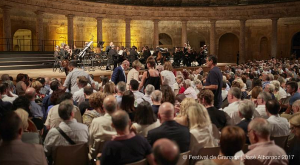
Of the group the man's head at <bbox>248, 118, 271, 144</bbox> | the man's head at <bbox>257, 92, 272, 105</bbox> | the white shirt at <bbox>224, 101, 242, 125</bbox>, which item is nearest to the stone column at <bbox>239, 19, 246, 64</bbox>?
the man's head at <bbox>257, 92, 272, 105</bbox>

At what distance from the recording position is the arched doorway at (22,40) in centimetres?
2929

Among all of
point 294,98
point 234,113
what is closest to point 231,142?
point 234,113

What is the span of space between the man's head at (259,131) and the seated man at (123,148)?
1.28 metres

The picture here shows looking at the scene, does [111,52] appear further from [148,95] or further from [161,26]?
[161,26]

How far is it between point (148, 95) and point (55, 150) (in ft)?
11.5

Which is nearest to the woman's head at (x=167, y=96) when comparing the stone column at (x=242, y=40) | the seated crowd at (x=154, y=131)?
the seated crowd at (x=154, y=131)

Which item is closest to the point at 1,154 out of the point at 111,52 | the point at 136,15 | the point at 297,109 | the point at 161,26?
the point at 297,109

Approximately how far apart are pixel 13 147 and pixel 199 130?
2589 mm

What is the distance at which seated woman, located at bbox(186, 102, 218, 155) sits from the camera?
5016 mm

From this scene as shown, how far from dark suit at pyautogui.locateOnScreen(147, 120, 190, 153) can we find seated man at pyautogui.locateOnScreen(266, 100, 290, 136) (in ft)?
5.29

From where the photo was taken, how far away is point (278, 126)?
5.55 metres

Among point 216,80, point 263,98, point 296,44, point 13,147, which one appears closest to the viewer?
point 13,147

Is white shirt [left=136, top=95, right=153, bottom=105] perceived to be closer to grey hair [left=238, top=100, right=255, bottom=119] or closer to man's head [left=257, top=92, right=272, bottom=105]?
man's head [left=257, top=92, right=272, bottom=105]

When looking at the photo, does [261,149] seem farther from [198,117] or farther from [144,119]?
[144,119]
